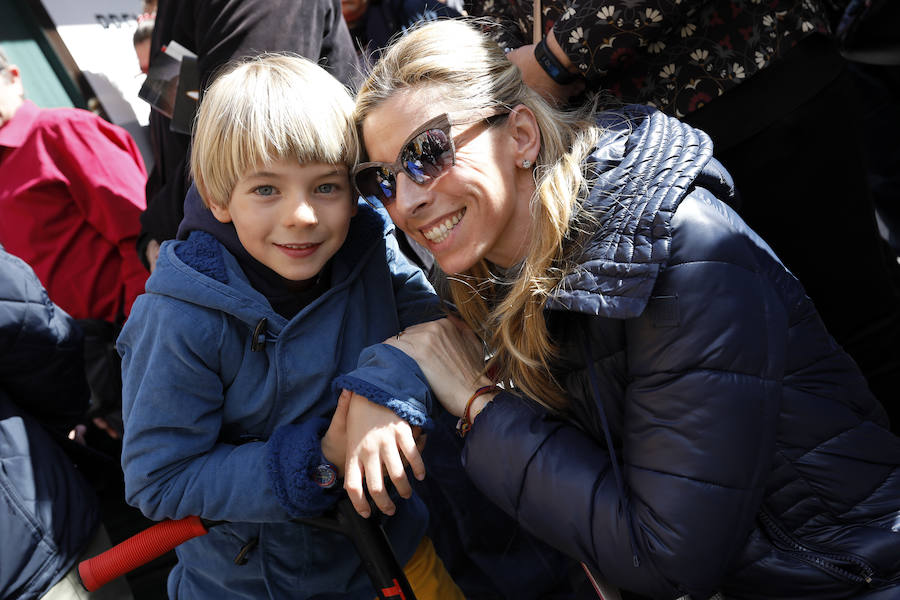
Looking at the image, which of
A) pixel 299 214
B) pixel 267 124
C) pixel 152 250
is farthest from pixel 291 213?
pixel 152 250

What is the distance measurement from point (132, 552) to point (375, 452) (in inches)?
21.3

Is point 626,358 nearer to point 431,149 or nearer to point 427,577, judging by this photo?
point 431,149

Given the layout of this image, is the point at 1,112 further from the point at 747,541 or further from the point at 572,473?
the point at 747,541

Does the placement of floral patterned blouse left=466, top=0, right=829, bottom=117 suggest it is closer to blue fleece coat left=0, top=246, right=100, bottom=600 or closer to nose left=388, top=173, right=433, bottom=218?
nose left=388, top=173, right=433, bottom=218

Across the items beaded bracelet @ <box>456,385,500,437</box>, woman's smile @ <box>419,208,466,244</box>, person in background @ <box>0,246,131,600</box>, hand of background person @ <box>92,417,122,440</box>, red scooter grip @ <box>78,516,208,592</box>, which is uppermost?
woman's smile @ <box>419,208,466,244</box>

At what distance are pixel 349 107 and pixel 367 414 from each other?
30.6 inches

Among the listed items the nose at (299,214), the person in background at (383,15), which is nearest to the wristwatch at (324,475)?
the nose at (299,214)

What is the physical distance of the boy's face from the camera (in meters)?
1.59

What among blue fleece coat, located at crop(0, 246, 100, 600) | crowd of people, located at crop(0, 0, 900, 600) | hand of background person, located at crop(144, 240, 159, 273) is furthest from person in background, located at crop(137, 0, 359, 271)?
blue fleece coat, located at crop(0, 246, 100, 600)

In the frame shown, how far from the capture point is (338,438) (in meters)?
1.50

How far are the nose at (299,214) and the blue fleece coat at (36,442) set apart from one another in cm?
123

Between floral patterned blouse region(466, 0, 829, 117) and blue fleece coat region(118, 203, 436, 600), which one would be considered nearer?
blue fleece coat region(118, 203, 436, 600)

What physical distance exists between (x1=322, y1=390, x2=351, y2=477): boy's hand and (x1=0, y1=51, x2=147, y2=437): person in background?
6.79 feet

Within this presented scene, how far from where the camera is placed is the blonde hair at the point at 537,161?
Result: 1424 millimetres
